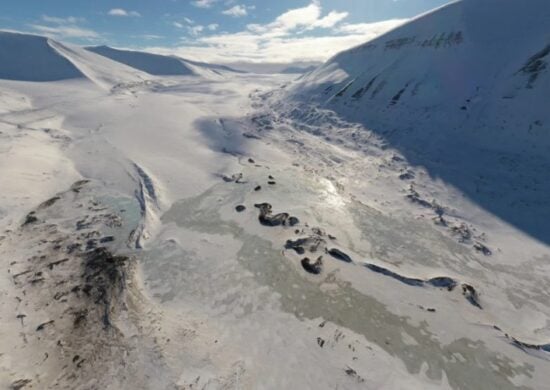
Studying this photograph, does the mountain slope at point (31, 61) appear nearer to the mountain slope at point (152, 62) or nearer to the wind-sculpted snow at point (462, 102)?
the mountain slope at point (152, 62)

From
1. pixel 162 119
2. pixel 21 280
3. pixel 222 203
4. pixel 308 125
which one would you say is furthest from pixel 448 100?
pixel 21 280

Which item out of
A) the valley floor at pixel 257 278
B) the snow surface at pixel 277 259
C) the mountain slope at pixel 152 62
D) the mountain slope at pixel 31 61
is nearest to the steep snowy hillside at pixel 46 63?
the mountain slope at pixel 31 61

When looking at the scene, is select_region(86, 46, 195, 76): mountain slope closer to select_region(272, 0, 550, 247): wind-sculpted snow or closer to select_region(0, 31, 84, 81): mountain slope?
select_region(0, 31, 84, 81): mountain slope

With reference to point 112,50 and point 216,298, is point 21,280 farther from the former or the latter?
point 112,50

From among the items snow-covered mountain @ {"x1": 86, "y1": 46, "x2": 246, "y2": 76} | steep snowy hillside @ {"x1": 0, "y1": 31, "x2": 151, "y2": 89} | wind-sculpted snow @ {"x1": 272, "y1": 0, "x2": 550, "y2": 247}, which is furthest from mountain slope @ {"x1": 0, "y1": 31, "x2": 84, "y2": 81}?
wind-sculpted snow @ {"x1": 272, "y1": 0, "x2": 550, "y2": 247}

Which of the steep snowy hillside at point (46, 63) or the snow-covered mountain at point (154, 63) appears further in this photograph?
the snow-covered mountain at point (154, 63)

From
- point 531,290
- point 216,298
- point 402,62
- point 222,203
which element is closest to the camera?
point 216,298
